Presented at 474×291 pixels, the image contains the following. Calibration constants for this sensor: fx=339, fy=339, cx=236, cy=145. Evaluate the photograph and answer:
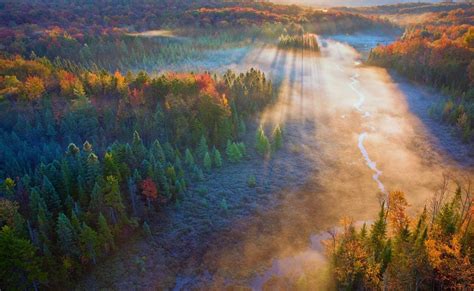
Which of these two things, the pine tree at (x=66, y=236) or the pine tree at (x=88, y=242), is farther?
the pine tree at (x=88, y=242)

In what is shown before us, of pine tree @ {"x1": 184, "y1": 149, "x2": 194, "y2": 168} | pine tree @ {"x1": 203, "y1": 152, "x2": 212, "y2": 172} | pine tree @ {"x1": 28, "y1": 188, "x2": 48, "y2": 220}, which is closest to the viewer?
pine tree @ {"x1": 28, "y1": 188, "x2": 48, "y2": 220}

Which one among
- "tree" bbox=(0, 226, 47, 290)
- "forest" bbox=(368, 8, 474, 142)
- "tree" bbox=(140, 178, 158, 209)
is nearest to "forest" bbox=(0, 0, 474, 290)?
"tree" bbox=(0, 226, 47, 290)

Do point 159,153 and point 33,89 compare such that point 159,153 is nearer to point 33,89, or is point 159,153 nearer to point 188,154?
point 188,154

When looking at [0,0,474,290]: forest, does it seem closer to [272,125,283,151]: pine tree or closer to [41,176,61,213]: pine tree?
[41,176,61,213]: pine tree

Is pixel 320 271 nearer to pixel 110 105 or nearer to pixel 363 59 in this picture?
pixel 110 105

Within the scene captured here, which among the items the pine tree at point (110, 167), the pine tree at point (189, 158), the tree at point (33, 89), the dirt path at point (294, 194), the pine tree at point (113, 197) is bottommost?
the dirt path at point (294, 194)

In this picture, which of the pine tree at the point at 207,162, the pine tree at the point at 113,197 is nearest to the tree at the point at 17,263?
the pine tree at the point at 113,197

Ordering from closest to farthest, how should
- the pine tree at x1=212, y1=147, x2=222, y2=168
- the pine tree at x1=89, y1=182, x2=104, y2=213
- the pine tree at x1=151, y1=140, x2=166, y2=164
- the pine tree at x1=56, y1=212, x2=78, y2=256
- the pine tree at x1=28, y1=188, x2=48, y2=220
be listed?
the pine tree at x1=56, y1=212, x2=78, y2=256 → the pine tree at x1=28, y1=188, x2=48, y2=220 → the pine tree at x1=89, y1=182, x2=104, y2=213 → the pine tree at x1=151, y1=140, x2=166, y2=164 → the pine tree at x1=212, y1=147, x2=222, y2=168

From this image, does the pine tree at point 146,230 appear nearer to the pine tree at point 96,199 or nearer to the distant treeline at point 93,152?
the distant treeline at point 93,152
